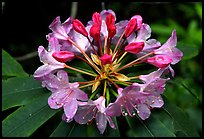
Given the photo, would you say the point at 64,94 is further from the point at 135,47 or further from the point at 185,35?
the point at 185,35

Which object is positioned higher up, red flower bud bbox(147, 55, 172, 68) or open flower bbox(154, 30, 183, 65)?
open flower bbox(154, 30, 183, 65)

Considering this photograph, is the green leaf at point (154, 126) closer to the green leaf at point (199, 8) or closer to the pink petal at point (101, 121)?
the pink petal at point (101, 121)

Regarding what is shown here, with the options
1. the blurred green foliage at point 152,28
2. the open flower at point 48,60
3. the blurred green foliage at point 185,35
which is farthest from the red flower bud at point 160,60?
the blurred green foliage at point 152,28

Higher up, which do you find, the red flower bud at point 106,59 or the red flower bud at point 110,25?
the red flower bud at point 110,25

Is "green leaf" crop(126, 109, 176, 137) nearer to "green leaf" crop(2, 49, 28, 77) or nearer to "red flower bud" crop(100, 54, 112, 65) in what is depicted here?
"red flower bud" crop(100, 54, 112, 65)

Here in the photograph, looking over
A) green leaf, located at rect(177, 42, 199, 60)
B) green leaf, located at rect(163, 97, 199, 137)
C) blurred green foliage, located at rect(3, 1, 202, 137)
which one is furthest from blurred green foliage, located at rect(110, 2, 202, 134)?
green leaf, located at rect(163, 97, 199, 137)
